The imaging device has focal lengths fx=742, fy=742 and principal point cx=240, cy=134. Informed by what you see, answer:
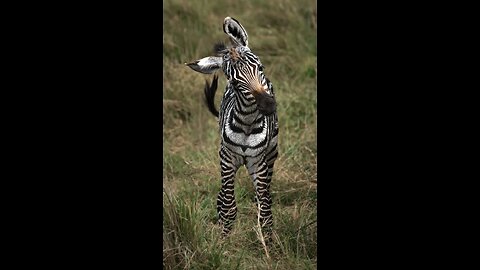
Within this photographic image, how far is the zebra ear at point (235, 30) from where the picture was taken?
12.1ft

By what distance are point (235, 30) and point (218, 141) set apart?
12.2ft

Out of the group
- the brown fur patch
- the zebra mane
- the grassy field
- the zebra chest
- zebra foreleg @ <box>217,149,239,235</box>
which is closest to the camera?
the brown fur patch

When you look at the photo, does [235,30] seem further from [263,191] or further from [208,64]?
[263,191]

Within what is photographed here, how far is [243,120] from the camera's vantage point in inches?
161

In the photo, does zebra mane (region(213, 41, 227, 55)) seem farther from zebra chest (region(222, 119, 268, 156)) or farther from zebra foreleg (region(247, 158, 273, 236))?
zebra foreleg (region(247, 158, 273, 236))

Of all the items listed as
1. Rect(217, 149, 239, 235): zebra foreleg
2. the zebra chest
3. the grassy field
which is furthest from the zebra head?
the grassy field

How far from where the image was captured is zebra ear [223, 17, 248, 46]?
3678 millimetres

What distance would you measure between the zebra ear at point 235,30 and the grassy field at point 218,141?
1178mm

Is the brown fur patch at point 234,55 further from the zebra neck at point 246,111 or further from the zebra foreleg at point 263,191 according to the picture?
the zebra foreleg at point 263,191

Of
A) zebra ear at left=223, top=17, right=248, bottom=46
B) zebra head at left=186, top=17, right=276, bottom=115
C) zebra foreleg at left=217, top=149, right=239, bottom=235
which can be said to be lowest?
zebra foreleg at left=217, top=149, right=239, bottom=235

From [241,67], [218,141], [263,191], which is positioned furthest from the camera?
[218,141]

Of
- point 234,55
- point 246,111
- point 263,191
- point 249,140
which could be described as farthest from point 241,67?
point 263,191

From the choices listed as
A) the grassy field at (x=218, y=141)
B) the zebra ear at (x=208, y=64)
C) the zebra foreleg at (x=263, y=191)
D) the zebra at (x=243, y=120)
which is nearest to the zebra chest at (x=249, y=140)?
the zebra at (x=243, y=120)
